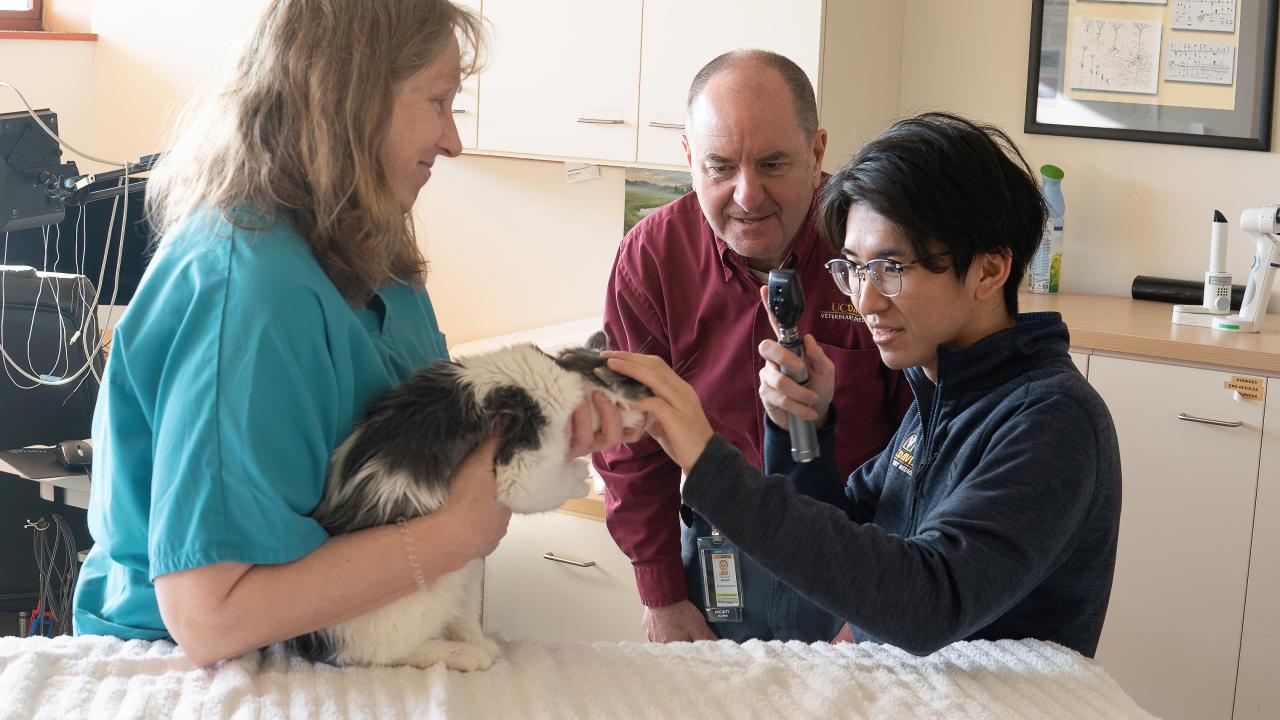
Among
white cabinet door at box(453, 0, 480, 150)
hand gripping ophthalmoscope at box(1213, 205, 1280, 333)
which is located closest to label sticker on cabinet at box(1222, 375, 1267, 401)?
hand gripping ophthalmoscope at box(1213, 205, 1280, 333)

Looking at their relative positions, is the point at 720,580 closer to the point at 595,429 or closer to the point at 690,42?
the point at 595,429

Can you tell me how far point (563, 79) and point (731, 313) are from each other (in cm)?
144

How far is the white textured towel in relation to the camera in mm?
1146

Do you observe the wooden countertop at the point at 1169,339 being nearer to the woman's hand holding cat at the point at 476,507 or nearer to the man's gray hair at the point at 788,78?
the man's gray hair at the point at 788,78

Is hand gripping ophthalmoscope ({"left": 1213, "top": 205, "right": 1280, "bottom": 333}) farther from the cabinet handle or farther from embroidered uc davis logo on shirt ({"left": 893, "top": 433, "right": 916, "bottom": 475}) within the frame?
embroidered uc davis logo on shirt ({"left": 893, "top": 433, "right": 916, "bottom": 475})

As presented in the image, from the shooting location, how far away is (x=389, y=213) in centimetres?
126

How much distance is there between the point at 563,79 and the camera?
10.5ft

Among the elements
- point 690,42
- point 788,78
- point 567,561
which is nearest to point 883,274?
point 788,78

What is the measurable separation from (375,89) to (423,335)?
348 millimetres

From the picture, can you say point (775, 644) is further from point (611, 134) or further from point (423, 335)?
point (611, 134)

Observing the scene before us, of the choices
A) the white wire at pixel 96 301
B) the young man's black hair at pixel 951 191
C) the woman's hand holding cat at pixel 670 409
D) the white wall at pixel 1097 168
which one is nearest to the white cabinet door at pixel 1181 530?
the white wall at pixel 1097 168

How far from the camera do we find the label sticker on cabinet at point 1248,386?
2611 millimetres

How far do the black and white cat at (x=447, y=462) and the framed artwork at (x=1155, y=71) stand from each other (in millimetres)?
2407

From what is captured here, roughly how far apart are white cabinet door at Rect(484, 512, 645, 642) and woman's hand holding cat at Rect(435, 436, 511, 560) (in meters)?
1.50
